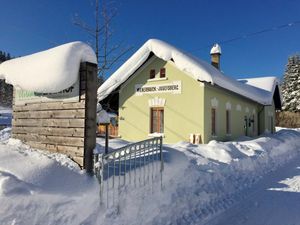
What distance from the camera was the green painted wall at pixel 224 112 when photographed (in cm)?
1429

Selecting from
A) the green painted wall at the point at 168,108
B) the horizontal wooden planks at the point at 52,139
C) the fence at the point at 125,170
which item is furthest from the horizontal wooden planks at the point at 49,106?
the green painted wall at the point at 168,108

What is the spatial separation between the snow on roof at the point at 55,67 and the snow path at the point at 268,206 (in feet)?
12.1

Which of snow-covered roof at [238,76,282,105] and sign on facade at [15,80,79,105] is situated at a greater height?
snow-covered roof at [238,76,282,105]

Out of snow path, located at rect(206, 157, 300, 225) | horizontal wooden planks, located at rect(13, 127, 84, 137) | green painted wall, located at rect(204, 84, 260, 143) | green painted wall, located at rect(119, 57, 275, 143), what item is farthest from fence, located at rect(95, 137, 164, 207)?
green painted wall, located at rect(204, 84, 260, 143)

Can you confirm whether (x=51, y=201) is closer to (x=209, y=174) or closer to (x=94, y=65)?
(x=94, y=65)

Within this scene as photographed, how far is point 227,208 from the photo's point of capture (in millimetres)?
6211

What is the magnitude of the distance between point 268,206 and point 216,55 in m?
17.8

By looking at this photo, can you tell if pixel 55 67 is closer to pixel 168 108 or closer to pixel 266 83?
pixel 168 108

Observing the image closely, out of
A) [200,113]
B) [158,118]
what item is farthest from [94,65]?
[158,118]

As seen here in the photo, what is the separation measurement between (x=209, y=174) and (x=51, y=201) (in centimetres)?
461

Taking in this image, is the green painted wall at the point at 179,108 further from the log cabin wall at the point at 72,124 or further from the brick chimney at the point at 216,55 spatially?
the log cabin wall at the point at 72,124

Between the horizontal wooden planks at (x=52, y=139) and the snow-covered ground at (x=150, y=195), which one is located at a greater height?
the horizontal wooden planks at (x=52, y=139)

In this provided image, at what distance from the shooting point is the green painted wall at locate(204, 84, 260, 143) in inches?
563

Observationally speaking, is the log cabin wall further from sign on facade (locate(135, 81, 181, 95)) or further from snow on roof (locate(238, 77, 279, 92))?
snow on roof (locate(238, 77, 279, 92))
